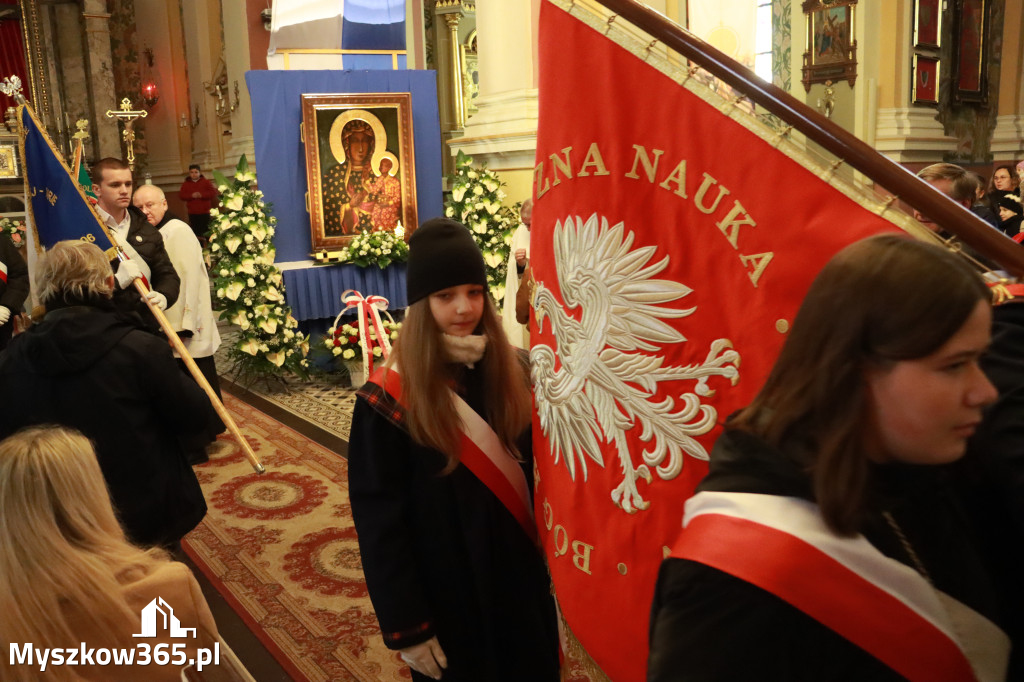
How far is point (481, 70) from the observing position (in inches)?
379

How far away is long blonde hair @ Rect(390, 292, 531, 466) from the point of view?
6.89ft

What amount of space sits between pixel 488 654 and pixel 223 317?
6.35 m

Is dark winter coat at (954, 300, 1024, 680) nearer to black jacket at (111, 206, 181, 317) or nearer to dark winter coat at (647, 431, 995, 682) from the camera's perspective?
dark winter coat at (647, 431, 995, 682)

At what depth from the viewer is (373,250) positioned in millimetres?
8469

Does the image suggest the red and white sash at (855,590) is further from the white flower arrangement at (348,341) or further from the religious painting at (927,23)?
the religious painting at (927,23)

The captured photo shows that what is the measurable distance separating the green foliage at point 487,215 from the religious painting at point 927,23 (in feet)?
18.1

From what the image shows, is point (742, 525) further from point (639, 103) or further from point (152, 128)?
point (152, 128)

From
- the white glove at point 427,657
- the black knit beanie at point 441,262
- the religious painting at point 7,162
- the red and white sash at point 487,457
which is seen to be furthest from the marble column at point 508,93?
the religious painting at point 7,162

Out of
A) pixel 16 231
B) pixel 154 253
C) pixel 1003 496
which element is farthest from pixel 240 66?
pixel 1003 496

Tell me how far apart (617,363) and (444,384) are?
0.68 metres

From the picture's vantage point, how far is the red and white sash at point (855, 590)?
1.05 meters

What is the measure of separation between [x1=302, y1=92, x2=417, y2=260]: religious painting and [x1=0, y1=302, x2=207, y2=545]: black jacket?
544 centimetres

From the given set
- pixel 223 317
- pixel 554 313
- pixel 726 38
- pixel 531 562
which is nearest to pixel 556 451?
pixel 554 313

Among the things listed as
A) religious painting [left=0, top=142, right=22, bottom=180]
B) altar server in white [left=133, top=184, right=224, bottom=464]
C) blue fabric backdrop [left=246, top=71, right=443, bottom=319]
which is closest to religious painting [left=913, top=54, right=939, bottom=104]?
blue fabric backdrop [left=246, top=71, right=443, bottom=319]
